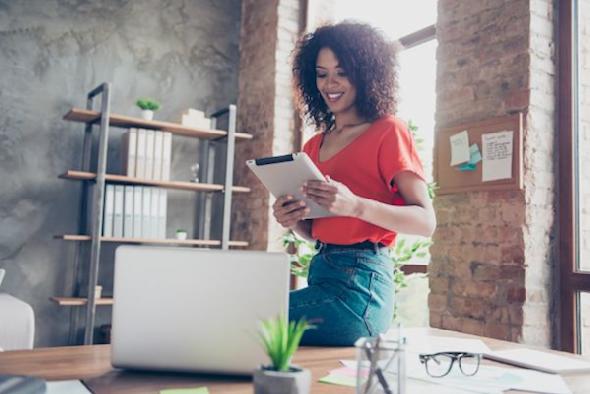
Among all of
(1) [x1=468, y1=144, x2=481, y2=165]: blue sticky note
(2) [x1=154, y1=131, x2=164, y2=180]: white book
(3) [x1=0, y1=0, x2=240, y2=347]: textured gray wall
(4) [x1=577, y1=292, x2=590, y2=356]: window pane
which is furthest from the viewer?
(2) [x1=154, y1=131, x2=164, y2=180]: white book

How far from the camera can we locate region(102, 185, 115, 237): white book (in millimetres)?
3623

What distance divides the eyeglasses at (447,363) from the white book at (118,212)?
279cm

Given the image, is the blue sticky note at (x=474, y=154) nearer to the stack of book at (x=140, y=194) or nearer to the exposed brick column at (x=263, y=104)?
the exposed brick column at (x=263, y=104)

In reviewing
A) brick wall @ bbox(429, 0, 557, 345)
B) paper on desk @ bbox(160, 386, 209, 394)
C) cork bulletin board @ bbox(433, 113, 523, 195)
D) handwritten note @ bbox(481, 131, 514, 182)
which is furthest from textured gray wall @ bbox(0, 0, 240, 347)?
paper on desk @ bbox(160, 386, 209, 394)

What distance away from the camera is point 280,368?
0.70 metres

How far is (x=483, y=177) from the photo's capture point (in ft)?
8.86

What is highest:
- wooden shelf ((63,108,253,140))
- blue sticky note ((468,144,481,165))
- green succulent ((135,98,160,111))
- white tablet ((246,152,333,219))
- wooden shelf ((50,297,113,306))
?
green succulent ((135,98,160,111))

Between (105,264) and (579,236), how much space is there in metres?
2.85

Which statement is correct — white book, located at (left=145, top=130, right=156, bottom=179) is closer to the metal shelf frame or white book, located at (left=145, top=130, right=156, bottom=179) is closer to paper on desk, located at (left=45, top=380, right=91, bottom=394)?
the metal shelf frame

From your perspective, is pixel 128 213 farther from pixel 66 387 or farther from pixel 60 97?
pixel 66 387

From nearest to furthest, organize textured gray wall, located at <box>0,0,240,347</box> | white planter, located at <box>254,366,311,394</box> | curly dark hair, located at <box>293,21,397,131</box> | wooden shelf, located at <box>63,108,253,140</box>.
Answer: white planter, located at <box>254,366,311,394</box> < curly dark hair, located at <box>293,21,397,131</box> < wooden shelf, located at <box>63,108,253,140</box> < textured gray wall, located at <box>0,0,240,347</box>

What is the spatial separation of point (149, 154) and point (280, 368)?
3260 millimetres

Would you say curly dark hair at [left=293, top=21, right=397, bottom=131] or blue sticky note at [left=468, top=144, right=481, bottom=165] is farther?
blue sticky note at [left=468, top=144, right=481, bottom=165]

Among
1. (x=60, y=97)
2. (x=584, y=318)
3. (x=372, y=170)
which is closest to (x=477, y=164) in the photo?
(x=584, y=318)
